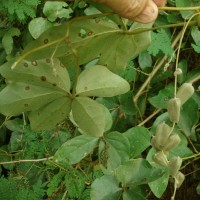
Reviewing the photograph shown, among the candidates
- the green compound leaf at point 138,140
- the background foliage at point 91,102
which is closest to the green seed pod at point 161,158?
the background foliage at point 91,102

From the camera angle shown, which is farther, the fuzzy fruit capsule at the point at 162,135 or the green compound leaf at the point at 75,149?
the green compound leaf at the point at 75,149

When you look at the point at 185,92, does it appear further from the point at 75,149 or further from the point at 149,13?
the point at 75,149

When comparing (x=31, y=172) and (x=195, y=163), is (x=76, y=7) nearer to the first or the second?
(x=31, y=172)

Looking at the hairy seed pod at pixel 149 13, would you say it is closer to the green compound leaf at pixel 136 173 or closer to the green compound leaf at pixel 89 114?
the green compound leaf at pixel 89 114

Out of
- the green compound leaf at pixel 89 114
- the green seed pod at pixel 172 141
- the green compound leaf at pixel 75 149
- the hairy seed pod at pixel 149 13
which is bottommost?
the green compound leaf at pixel 75 149

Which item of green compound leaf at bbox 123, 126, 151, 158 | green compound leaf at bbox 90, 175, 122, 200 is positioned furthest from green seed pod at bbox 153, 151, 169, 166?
green compound leaf at bbox 123, 126, 151, 158

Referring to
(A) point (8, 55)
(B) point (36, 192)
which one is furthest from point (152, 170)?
(A) point (8, 55)

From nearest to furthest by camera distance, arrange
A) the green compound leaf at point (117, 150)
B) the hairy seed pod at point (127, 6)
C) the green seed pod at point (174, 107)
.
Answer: the hairy seed pod at point (127, 6)
the green seed pod at point (174, 107)
the green compound leaf at point (117, 150)

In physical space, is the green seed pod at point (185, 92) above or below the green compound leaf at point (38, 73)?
below
